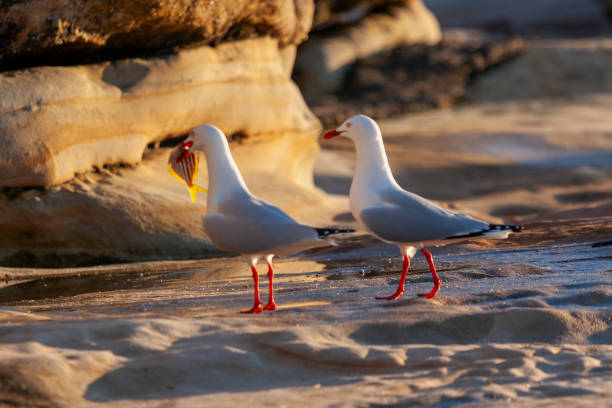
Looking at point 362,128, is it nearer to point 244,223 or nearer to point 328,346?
point 244,223

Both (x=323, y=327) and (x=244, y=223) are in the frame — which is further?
(x=244, y=223)

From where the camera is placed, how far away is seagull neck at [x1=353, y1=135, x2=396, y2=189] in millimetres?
4281

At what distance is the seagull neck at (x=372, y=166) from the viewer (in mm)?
4281

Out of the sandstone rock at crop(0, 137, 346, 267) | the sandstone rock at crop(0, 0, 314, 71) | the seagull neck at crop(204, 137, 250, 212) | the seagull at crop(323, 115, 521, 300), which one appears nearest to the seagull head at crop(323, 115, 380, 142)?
the seagull at crop(323, 115, 521, 300)

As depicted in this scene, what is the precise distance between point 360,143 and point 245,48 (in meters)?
4.03

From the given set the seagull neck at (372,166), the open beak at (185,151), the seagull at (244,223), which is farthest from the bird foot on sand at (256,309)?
the open beak at (185,151)

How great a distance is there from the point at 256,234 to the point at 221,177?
1.34 ft

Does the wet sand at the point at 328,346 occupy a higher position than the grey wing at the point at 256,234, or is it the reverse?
the grey wing at the point at 256,234

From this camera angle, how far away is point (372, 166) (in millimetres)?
4309

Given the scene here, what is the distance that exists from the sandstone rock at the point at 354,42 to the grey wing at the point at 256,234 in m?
12.1

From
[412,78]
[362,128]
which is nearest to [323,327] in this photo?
[362,128]

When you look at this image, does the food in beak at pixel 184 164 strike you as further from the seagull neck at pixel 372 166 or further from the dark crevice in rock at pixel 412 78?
the dark crevice in rock at pixel 412 78

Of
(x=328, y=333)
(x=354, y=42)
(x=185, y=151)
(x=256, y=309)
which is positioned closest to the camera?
(x=328, y=333)

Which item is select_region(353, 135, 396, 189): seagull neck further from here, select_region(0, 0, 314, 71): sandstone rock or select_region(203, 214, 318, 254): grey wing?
select_region(0, 0, 314, 71): sandstone rock
